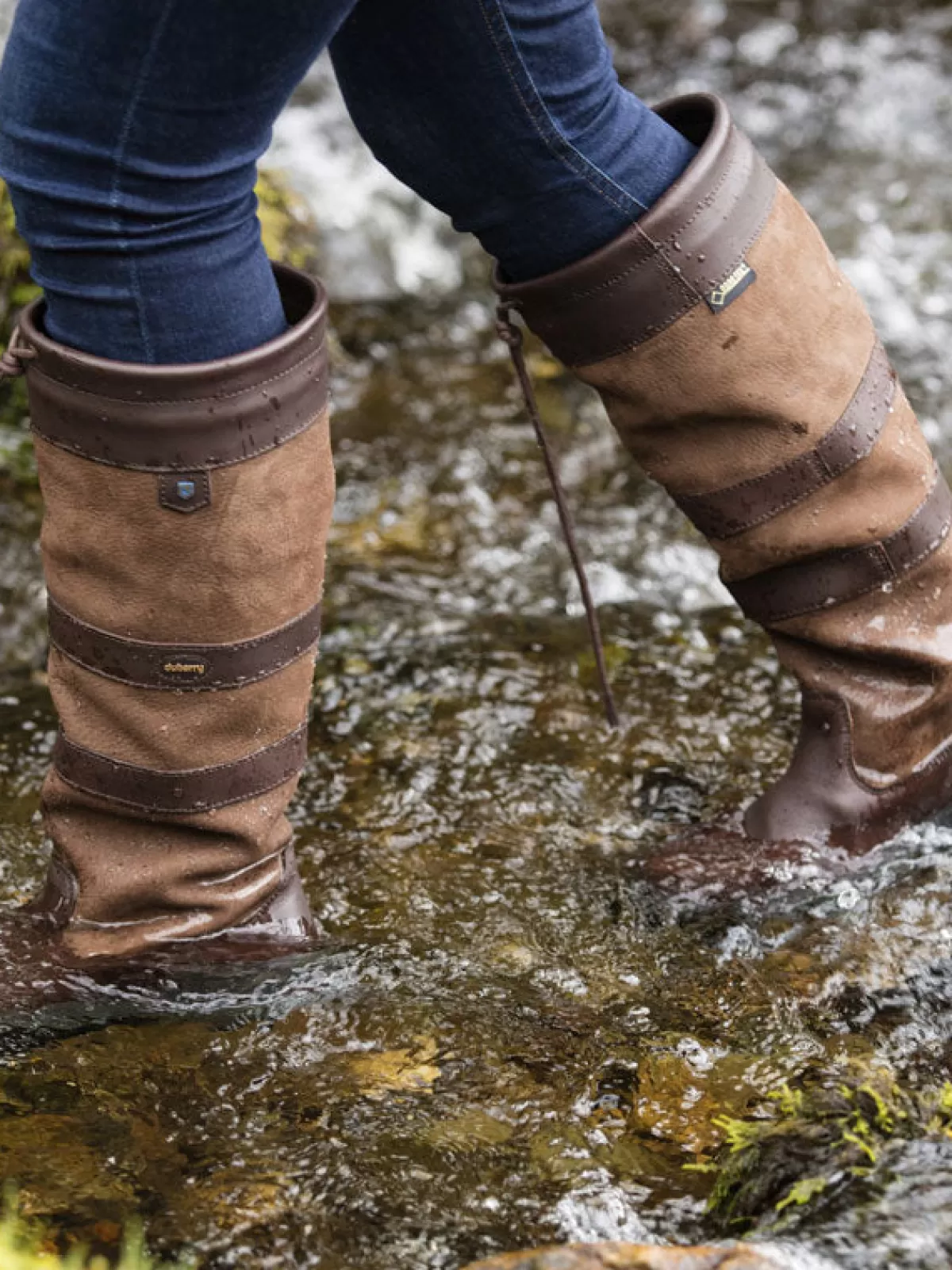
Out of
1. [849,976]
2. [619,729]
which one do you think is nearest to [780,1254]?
[849,976]

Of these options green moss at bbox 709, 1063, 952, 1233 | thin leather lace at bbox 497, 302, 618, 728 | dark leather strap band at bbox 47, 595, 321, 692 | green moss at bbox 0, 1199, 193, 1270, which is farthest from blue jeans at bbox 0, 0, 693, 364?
green moss at bbox 709, 1063, 952, 1233

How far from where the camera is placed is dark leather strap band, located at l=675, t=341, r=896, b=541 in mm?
1897

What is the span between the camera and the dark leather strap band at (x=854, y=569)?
77.4 inches

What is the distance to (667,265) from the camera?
177cm

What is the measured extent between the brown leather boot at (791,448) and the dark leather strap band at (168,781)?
644mm

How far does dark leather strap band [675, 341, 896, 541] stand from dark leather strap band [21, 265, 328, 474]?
59cm

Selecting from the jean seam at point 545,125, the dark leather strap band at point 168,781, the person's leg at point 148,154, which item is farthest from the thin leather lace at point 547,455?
the dark leather strap band at point 168,781

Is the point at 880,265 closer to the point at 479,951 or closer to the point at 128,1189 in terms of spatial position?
the point at 479,951

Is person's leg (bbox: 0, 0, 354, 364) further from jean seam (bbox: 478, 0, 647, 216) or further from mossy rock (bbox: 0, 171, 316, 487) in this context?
mossy rock (bbox: 0, 171, 316, 487)

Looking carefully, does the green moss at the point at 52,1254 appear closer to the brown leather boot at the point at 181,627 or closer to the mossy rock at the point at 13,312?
the brown leather boot at the point at 181,627

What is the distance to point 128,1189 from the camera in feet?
4.94

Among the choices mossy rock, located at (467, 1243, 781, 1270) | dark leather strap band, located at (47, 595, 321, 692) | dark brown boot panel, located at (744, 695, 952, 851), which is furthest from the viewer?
dark brown boot panel, located at (744, 695, 952, 851)

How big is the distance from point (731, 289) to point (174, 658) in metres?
0.81

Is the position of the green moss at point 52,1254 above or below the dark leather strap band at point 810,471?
below
